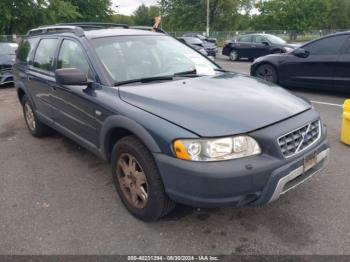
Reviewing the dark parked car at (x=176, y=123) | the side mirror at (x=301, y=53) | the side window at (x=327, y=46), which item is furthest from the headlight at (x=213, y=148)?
the side mirror at (x=301, y=53)

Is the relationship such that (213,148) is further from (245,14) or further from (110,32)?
(245,14)

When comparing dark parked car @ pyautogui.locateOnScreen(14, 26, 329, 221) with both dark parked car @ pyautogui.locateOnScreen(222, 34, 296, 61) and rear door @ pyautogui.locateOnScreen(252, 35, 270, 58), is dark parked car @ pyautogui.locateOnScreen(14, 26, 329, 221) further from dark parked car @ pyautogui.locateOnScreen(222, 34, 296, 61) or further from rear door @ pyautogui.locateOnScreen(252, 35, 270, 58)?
rear door @ pyautogui.locateOnScreen(252, 35, 270, 58)

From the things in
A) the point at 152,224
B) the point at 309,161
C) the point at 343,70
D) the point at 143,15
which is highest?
the point at 143,15

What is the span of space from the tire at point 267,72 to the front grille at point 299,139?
19.4ft

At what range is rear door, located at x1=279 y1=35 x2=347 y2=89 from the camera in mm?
7547

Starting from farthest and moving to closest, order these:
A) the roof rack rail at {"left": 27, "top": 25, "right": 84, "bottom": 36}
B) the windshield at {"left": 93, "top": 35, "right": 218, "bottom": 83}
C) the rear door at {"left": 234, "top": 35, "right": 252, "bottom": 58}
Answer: the rear door at {"left": 234, "top": 35, "right": 252, "bottom": 58} < the roof rack rail at {"left": 27, "top": 25, "right": 84, "bottom": 36} < the windshield at {"left": 93, "top": 35, "right": 218, "bottom": 83}

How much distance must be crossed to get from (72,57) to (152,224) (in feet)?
7.07

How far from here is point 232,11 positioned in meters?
55.6

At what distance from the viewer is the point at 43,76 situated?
4.73 meters

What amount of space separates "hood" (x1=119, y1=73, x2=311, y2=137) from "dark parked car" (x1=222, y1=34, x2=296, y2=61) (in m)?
13.1

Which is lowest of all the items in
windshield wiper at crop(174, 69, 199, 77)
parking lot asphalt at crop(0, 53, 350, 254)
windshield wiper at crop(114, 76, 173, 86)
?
parking lot asphalt at crop(0, 53, 350, 254)

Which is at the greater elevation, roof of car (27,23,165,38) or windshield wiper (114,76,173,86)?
roof of car (27,23,165,38)

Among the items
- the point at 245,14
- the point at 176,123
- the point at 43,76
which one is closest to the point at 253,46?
the point at 43,76

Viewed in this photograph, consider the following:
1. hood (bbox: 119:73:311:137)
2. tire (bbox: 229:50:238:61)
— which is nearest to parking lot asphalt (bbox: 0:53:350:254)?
hood (bbox: 119:73:311:137)
